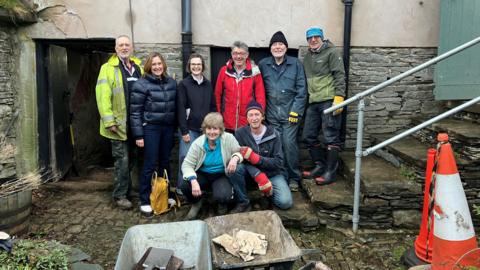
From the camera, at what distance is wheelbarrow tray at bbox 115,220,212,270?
3.02 m

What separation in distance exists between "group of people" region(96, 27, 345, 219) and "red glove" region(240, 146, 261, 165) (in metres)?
A: 0.01

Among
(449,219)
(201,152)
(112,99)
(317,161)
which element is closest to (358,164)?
(449,219)

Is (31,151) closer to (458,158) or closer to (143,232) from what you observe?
(143,232)

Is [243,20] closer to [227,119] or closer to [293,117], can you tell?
[227,119]

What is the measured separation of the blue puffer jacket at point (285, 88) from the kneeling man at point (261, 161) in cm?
60

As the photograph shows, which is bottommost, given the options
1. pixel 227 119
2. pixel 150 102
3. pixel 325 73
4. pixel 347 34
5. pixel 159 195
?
pixel 159 195

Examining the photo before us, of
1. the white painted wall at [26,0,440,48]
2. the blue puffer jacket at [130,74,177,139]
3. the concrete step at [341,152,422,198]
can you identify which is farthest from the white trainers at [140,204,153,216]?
the concrete step at [341,152,422,198]

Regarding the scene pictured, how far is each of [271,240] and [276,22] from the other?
3.34m

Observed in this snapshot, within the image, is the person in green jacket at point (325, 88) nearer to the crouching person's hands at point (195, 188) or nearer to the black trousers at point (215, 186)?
the black trousers at point (215, 186)

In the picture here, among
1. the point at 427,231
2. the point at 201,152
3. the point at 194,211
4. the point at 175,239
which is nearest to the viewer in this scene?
the point at 175,239

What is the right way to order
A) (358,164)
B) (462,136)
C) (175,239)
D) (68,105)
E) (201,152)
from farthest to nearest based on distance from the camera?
(68,105) → (462,136) → (201,152) → (358,164) → (175,239)

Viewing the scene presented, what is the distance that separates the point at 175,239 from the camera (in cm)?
308

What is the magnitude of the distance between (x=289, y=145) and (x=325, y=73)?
959mm

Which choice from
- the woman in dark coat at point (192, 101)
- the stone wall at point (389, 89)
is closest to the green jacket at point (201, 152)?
the woman in dark coat at point (192, 101)
